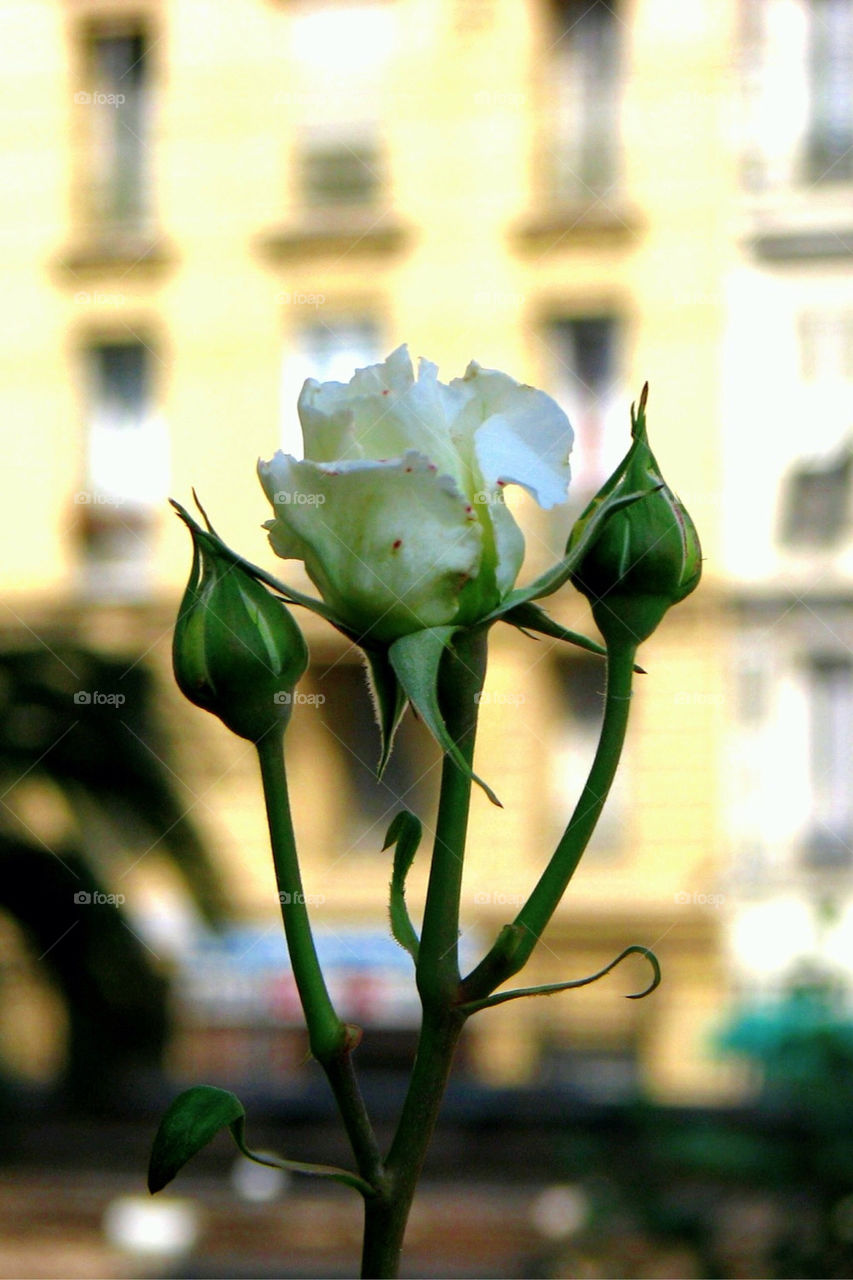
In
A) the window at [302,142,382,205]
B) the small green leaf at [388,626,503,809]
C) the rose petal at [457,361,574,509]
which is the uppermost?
the window at [302,142,382,205]

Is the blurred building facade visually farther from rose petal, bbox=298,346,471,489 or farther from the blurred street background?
rose petal, bbox=298,346,471,489

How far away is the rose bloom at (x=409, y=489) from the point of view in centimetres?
19

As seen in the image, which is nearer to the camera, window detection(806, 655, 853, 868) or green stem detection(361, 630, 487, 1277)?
green stem detection(361, 630, 487, 1277)

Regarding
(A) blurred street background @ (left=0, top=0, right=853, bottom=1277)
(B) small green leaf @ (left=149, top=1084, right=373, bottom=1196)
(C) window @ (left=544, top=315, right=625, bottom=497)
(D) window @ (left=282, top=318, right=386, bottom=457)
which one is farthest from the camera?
(D) window @ (left=282, top=318, right=386, bottom=457)

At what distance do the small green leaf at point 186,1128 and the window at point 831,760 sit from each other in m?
5.35

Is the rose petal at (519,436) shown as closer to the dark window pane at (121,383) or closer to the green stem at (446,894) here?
the green stem at (446,894)

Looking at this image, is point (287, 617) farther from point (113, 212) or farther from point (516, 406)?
point (113, 212)

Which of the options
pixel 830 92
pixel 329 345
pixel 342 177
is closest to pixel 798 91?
pixel 830 92

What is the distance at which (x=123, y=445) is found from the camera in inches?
231

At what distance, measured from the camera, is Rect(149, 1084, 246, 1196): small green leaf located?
18 cm

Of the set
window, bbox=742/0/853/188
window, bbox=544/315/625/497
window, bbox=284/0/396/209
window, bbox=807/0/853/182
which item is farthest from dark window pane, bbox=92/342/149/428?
window, bbox=807/0/853/182

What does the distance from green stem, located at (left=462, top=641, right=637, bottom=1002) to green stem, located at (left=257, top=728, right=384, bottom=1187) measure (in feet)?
0.05

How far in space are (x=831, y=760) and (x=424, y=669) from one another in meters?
5.62

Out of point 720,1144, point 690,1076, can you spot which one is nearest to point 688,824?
point 690,1076
